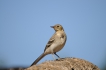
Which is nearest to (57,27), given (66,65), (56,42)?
(56,42)

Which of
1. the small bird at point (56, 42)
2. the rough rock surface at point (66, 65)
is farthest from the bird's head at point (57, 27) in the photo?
the rough rock surface at point (66, 65)

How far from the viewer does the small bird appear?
1248 centimetres

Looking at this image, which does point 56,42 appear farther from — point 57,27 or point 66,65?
point 66,65

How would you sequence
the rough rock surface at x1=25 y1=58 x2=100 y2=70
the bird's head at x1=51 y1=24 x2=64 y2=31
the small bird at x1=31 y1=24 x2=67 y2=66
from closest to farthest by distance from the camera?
the rough rock surface at x1=25 y1=58 x2=100 y2=70
the small bird at x1=31 y1=24 x2=67 y2=66
the bird's head at x1=51 y1=24 x2=64 y2=31

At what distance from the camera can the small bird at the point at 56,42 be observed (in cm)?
1248

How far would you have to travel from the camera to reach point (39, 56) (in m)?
12.8

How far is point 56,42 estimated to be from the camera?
41.2 feet

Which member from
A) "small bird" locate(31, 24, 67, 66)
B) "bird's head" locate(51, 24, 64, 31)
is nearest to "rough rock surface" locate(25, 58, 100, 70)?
"small bird" locate(31, 24, 67, 66)

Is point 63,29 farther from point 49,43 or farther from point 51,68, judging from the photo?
point 51,68

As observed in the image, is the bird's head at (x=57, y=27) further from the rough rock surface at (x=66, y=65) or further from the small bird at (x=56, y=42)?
the rough rock surface at (x=66, y=65)

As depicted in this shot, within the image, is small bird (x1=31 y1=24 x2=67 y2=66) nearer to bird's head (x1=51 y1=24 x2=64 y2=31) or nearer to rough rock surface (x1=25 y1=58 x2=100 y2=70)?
bird's head (x1=51 y1=24 x2=64 y2=31)

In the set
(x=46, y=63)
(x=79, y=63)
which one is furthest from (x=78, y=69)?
(x=46, y=63)

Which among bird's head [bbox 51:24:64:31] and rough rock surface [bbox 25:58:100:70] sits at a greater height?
bird's head [bbox 51:24:64:31]

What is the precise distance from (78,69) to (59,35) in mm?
2192
